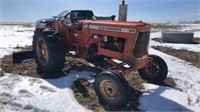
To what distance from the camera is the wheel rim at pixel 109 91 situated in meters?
4.86

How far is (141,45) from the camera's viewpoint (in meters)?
5.49

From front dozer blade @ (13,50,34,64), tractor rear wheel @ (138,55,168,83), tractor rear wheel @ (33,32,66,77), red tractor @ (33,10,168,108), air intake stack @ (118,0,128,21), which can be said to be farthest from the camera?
front dozer blade @ (13,50,34,64)

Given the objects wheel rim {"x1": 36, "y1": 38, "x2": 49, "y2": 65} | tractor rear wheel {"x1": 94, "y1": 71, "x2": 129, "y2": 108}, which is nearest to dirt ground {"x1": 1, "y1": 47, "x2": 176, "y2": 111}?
tractor rear wheel {"x1": 94, "y1": 71, "x2": 129, "y2": 108}

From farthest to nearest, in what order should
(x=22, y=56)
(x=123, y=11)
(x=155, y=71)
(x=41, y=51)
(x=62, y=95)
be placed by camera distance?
(x=22, y=56), (x=41, y=51), (x=123, y=11), (x=155, y=71), (x=62, y=95)

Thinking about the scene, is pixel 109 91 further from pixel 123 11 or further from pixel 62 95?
pixel 123 11

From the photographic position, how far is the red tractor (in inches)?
197

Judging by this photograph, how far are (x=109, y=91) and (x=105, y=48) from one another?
1.25 m

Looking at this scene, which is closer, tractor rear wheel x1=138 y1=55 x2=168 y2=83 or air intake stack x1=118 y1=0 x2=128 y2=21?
tractor rear wheel x1=138 y1=55 x2=168 y2=83

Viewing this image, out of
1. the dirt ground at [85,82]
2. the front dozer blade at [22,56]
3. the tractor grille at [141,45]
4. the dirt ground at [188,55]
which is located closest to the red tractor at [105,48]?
the tractor grille at [141,45]

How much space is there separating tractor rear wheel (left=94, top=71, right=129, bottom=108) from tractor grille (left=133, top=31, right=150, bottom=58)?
897 mm

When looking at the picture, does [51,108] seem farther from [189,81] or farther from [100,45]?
[189,81]

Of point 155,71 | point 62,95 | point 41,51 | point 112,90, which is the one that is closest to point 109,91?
point 112,90

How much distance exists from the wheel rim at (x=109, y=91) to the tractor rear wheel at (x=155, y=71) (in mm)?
1833

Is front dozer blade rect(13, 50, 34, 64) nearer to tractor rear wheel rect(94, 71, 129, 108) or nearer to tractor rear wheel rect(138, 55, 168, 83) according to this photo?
tractor rear wheel rect(94, 71, 129, 108)
